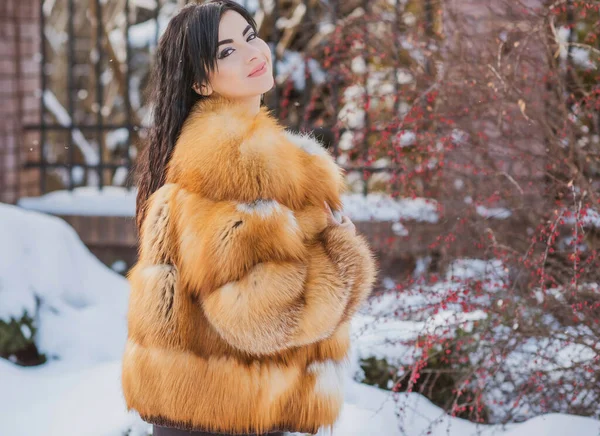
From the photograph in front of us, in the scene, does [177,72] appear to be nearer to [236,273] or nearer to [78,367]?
[236,273]

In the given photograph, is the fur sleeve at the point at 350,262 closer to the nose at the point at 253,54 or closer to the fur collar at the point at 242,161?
the fur collar at the point at 242,161

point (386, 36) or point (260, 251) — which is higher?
point (386, 36)

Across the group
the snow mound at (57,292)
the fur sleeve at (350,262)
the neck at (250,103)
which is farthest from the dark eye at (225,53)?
the snow mound at (57,292)

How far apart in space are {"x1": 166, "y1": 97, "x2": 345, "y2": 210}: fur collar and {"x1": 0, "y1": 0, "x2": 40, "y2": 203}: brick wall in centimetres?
439

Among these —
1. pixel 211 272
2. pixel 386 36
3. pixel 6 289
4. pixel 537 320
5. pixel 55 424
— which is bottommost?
pixel 55 424

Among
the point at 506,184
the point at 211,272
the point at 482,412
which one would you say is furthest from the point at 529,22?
the point at 211,272

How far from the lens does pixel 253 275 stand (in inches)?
77.0

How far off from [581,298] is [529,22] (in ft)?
4.35

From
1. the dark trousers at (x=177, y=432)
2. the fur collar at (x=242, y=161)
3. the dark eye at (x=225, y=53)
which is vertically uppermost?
the dark eye at (x=225, y=53)

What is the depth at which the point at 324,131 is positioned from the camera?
20.3ft

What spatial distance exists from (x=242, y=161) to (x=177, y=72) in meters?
0.39

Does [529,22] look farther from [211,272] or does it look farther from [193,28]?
[211,272]

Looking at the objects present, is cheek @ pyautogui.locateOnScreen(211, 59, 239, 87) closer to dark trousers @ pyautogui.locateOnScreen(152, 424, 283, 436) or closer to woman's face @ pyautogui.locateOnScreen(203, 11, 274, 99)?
woman's face @ pyautogui.locateOnScreen(203, 11, 274, 99)

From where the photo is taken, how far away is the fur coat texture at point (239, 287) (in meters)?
1.96
